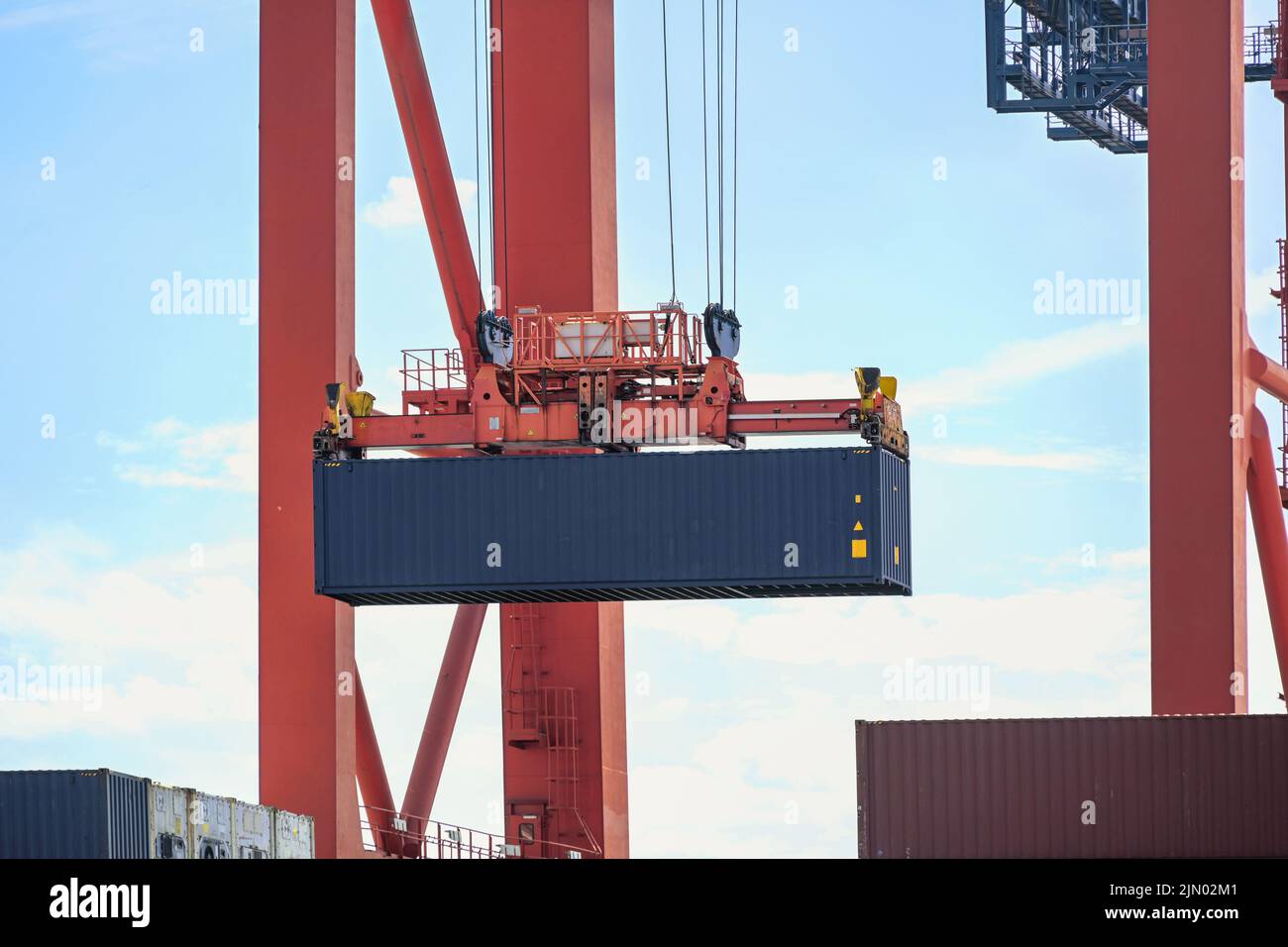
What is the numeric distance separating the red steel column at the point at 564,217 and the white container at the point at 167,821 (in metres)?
11.2

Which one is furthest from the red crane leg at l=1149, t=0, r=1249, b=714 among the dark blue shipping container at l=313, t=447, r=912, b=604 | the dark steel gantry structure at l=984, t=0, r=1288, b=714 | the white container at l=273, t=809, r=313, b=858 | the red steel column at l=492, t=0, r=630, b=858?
the white container at l=273, t=809, r=313, b=858

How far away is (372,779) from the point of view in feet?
149

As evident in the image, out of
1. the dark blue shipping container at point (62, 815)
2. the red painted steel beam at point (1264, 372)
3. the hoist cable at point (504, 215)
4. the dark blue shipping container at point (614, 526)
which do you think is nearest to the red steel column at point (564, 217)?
the hoist cable at point (504, 215)

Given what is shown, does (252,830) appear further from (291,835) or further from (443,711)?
(443,711)

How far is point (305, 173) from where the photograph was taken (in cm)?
4122

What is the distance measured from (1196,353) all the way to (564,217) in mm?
11155

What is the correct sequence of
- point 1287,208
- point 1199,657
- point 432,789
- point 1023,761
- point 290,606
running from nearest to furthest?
point 1023,761, point 1199,657, point 290,606, point 432,789, point 1287,208

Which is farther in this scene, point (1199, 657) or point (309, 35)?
point (309, 35)

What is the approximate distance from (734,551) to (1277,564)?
10.8 meters

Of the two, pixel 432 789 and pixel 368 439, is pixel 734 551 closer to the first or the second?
pixel 368 439

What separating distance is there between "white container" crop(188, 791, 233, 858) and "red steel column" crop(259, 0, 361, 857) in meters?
4.11
